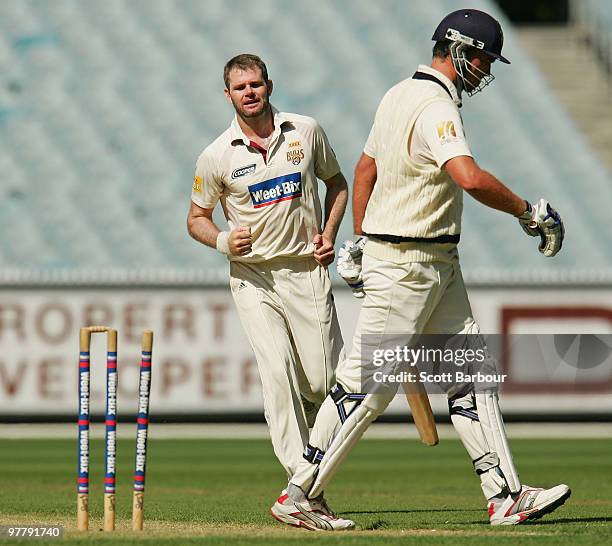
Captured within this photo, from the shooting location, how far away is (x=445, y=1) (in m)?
19.8

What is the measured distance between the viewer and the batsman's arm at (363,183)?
6145 millimetres

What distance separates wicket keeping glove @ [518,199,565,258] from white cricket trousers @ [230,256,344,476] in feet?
3.86

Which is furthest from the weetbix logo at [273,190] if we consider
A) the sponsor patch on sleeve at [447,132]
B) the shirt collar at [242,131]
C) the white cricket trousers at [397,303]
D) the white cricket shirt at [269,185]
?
the sponsor patch on sleeve at [447,132]

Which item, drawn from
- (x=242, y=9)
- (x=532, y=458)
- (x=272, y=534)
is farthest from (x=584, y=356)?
(x=272, y=534)

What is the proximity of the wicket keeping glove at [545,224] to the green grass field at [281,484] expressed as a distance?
1.14m

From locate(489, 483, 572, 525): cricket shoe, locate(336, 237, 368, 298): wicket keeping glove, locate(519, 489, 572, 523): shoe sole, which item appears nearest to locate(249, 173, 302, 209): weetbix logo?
locate(336, 237, 368, 298): wicket keeping glove

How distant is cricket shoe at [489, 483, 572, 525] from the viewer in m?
5.92

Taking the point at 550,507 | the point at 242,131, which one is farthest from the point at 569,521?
the point at 242,131

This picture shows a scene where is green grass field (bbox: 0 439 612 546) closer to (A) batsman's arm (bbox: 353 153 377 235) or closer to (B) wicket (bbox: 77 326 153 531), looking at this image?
(B) wicket (bbox: 77 326 153 531)

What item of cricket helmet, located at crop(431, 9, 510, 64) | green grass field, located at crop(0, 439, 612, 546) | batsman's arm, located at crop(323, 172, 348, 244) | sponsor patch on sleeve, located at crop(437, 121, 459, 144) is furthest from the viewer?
batsman's arm, located at crop(323, 172, 348, 244)

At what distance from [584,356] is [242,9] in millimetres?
7681

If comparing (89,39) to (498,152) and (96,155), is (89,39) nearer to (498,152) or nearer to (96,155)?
(96,155)

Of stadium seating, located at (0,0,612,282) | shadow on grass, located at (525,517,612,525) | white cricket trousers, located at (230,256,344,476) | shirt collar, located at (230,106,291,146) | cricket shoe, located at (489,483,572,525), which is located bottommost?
A: shadow on grass, located at (525,517,612,525)

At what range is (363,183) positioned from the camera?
6.16 meters
